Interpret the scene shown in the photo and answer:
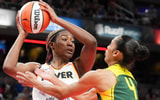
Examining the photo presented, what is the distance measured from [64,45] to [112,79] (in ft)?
3.38

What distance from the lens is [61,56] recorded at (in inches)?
137

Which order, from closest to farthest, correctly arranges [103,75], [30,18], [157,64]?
1. [103,75]
2. [30,18]
3. [157,64]

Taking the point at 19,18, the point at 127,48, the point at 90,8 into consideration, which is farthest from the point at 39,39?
the point at 127,48

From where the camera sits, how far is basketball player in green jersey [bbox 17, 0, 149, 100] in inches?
98.1

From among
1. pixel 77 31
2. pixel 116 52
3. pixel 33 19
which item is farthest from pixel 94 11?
pixel 116 52

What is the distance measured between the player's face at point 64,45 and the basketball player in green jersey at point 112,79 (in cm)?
64

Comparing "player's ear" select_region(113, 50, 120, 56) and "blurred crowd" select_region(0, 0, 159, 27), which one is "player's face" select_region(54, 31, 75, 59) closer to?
"player's ear" select_region(113, 50, 120, 56)

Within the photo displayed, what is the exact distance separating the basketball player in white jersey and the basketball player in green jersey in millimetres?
474

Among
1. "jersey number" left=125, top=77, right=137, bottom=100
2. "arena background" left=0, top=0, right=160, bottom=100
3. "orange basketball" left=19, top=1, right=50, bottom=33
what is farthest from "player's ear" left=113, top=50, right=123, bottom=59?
"arena background" left=0, top=0, right=160, bottom=100

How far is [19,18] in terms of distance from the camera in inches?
132

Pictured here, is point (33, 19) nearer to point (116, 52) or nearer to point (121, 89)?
point (116, 52)

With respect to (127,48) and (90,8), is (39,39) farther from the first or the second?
(127,48)

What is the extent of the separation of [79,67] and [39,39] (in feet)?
32.2

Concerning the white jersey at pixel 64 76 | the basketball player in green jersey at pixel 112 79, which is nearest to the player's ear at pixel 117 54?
the basketball player in green jersey at pixel 112 79
